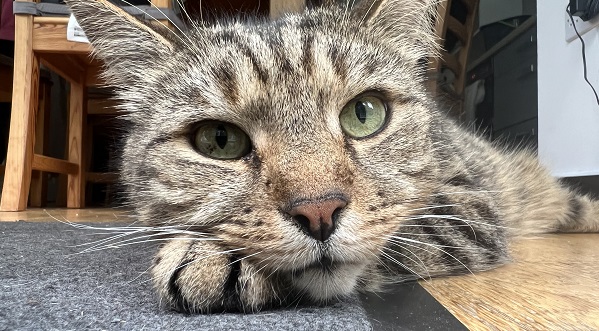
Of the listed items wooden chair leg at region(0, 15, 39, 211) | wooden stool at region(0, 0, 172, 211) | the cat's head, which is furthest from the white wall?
wooden chair leg at region(0, 15, 39, 211)

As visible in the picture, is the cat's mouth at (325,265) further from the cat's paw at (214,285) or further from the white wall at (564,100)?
the white wall at (564,100)

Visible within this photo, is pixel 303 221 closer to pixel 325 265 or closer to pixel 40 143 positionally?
pixel 325 265

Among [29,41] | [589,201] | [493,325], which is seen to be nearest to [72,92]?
[29,41]

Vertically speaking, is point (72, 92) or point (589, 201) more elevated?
point (72, 92)

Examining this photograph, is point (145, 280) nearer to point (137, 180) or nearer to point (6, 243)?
point (137, 180)

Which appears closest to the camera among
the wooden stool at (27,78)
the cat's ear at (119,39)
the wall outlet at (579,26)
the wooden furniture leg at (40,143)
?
the cat's ear at (119,39)

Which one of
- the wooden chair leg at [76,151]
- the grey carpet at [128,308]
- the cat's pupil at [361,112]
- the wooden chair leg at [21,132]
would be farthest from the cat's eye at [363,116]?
the wooden chair leg at [76,151]

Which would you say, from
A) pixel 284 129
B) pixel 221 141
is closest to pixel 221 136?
pixel 221 141

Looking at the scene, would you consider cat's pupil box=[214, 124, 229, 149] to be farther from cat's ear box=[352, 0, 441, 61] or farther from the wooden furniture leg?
the wooden furniture leg
